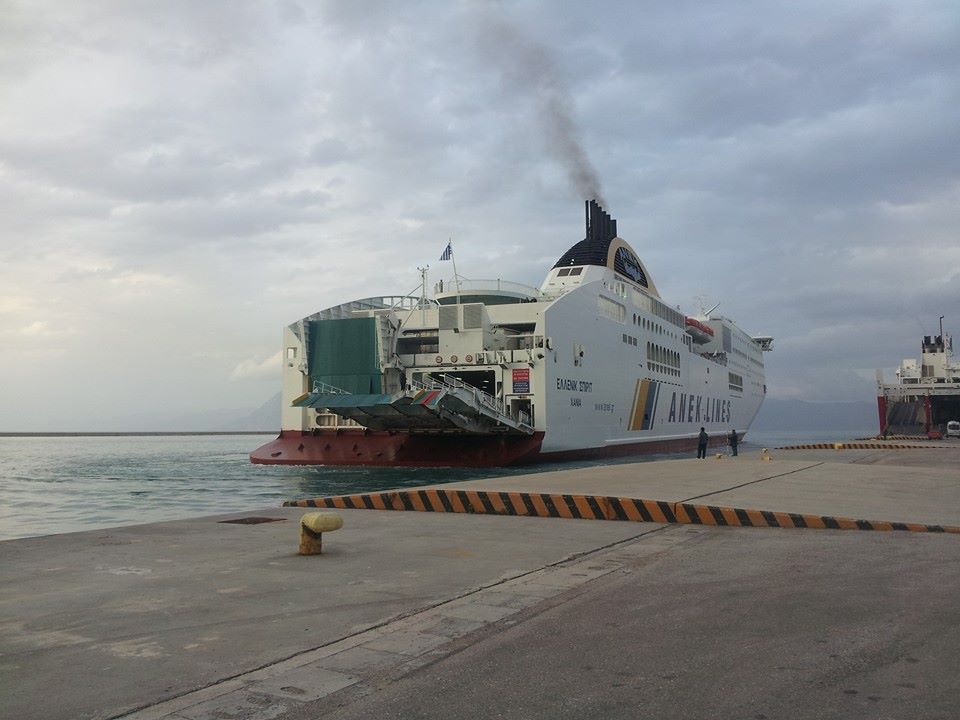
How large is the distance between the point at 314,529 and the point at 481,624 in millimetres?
3103

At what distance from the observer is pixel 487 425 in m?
30.3

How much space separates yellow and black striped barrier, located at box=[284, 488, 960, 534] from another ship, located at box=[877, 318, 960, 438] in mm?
61280

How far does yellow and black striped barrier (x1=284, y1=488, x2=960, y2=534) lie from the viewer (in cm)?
990

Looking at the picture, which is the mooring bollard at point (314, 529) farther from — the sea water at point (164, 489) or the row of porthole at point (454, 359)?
the row of porthole at point (454, 359)

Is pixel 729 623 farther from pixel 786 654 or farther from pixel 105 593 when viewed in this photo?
pixel 105 593

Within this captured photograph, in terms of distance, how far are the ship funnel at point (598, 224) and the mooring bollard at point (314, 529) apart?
41547 millimetres

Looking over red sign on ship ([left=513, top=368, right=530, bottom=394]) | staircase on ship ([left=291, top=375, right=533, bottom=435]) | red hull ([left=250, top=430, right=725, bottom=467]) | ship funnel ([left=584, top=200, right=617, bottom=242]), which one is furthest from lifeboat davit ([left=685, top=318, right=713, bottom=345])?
staircase on ship ([left=291, top=375, right=533, bottom=435])

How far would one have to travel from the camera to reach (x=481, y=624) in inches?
209

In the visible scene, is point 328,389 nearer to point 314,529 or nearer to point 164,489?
point 164,489

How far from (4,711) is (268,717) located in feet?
4.14

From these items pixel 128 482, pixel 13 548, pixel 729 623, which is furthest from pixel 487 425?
pixel 729 623

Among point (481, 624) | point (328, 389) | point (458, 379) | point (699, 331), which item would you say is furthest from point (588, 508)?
point (699, 331)

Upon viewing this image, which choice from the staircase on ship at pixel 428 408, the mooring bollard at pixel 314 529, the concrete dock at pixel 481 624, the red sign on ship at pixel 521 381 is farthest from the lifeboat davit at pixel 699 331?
the mooring bollard at pixel 314 529

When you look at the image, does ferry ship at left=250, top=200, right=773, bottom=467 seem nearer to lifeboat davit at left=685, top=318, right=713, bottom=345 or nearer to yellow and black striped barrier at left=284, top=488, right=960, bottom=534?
yellow and black striped barrier at left=284, top=488, right=960, bottom=534
